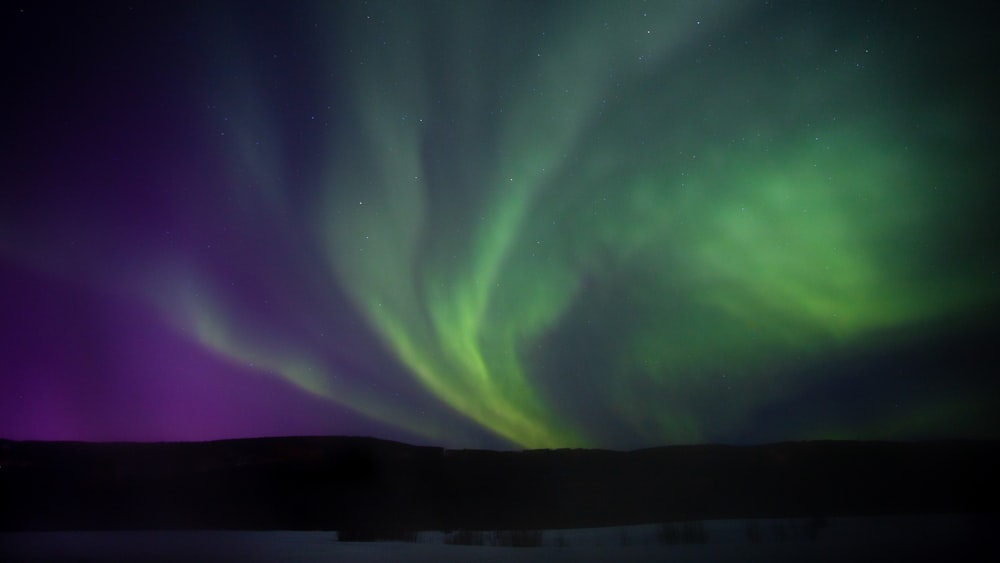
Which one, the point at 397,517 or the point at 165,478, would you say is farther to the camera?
the point at 165,478

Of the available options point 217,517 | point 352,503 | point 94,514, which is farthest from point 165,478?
point 352,503

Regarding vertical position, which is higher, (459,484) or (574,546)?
(459,484)

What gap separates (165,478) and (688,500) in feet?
100.0

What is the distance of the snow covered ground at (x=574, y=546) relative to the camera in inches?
586

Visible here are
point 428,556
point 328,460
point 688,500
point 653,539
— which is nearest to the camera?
point 428,556

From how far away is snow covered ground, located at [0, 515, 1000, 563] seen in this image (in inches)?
586

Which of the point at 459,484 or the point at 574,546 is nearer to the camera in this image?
the point at 574,546

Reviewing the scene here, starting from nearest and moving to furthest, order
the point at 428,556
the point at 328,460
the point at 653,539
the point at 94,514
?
the point at 428,556 < the point at 653,539 < the point at 94,514 < the point at 328,460

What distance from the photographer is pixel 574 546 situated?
18.2 m

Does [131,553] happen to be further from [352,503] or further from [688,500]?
[688,500]

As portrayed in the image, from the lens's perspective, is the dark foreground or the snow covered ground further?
the dark foreground

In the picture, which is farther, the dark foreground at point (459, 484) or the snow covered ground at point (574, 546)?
the dark foreground at point (459, 484)

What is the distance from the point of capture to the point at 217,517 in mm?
28781

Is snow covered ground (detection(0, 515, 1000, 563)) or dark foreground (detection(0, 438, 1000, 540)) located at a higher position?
dark foreground (detection(0, 438, 1000, 540))
